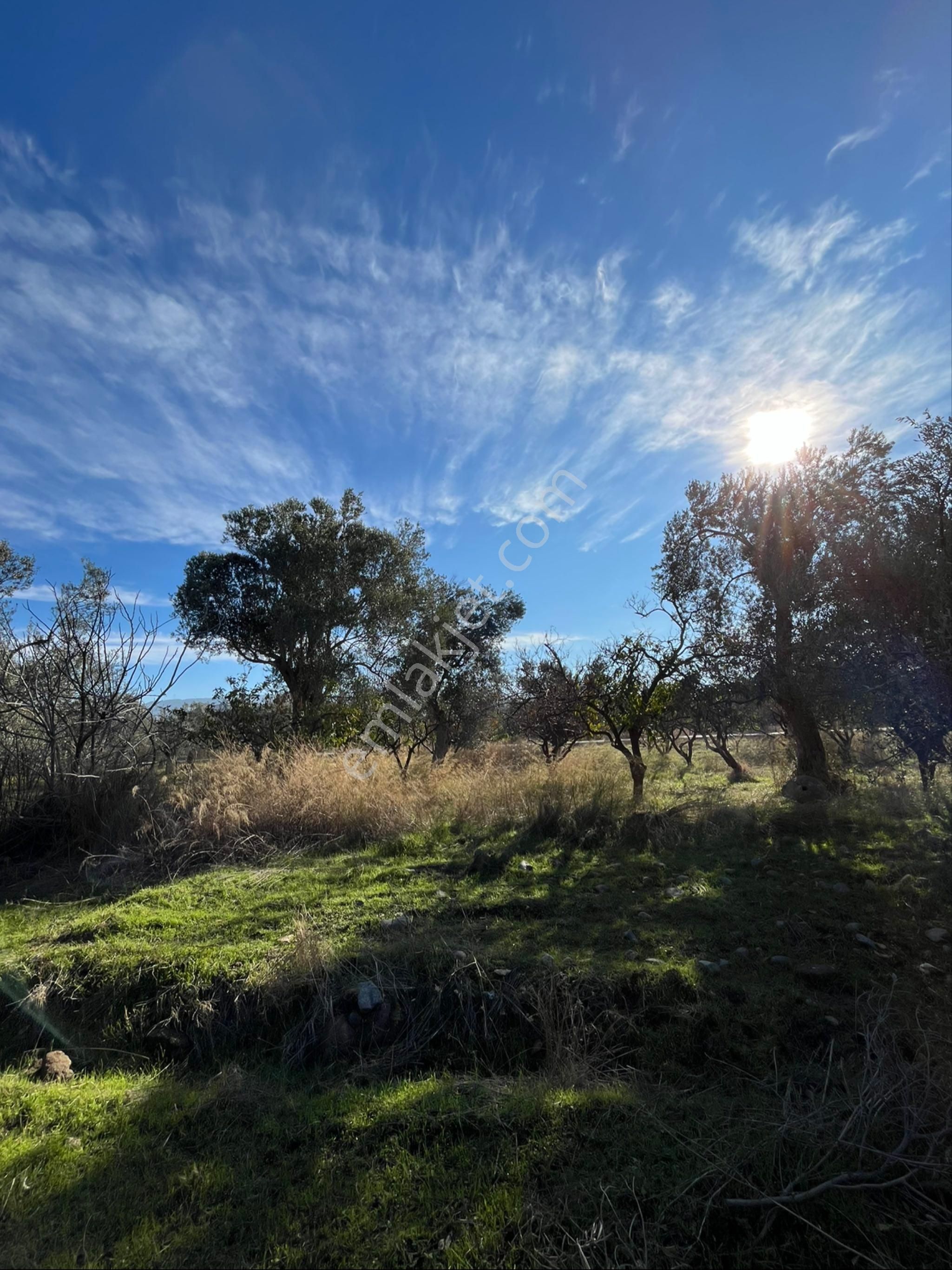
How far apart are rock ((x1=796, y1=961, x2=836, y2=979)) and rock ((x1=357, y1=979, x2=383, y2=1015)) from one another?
275cm

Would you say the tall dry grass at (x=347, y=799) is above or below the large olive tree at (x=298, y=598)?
below

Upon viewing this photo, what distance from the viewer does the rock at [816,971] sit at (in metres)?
3.73

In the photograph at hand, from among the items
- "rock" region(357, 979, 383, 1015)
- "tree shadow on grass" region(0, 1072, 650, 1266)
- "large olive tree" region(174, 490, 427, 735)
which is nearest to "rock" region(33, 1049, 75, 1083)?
"tree shadow on grass" region(0, 1072, 650, 1266)

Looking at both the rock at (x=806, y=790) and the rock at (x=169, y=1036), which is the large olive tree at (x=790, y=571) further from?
the rock at (x=169, y=1036)

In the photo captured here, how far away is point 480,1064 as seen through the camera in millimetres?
3354

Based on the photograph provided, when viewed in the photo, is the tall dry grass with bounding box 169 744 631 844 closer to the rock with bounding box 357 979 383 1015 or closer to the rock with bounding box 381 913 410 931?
the rock with bounding box 381 913 410 931

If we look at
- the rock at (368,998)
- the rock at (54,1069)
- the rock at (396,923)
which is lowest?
the rock at (54,1069)

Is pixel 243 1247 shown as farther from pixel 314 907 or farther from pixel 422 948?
pixel 314 907

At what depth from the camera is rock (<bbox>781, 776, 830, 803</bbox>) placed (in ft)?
29.2

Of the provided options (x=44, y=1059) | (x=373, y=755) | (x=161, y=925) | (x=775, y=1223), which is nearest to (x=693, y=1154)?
(x=775, y=1223)

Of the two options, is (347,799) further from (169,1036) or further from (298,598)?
(298,598)

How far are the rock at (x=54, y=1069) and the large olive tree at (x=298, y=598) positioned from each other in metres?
12.0

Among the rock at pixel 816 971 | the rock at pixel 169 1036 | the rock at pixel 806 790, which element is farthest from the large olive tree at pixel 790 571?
the rock at pixel 169 1036

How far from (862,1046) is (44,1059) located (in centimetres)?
478
